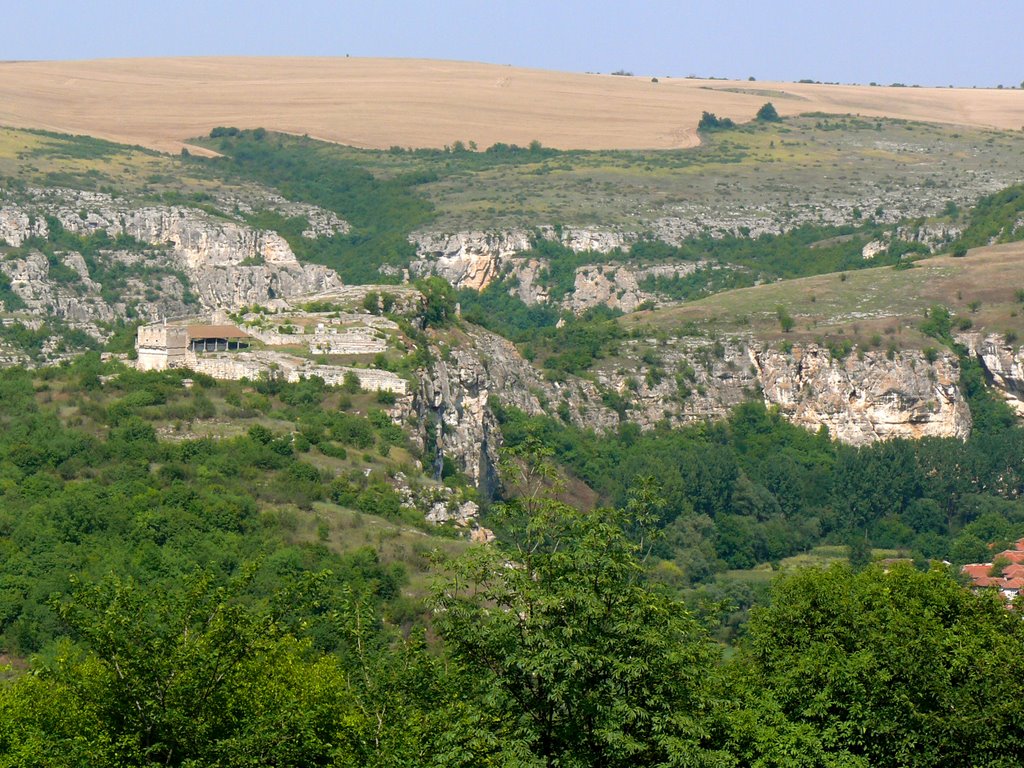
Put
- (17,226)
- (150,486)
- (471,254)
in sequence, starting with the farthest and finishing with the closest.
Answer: (471,254)
(17,226)
(150,486)

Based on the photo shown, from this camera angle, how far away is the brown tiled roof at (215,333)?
95.7 m

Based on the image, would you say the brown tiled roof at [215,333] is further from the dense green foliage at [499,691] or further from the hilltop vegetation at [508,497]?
the dense green foliage at [499,691]

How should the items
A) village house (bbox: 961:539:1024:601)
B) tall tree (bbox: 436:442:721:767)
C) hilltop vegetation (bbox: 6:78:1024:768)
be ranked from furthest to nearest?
village house (bbox: 961:539:1024:601), hilltop vegetation (bbox: 6:78:1024:768), tall tree (bbox: 436:442:721:767)

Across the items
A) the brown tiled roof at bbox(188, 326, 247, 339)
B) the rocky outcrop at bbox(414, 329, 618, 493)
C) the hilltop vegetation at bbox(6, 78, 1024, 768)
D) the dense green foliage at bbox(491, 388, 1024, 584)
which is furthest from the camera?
the dense green foliage at bbox(491, 388, 1024, 584)

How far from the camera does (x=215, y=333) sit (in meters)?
96.5

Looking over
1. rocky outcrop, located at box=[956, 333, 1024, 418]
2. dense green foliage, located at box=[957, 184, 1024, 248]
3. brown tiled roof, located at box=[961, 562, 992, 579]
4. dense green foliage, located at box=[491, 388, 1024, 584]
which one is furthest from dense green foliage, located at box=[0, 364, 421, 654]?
dense green foliage, located at box=[957, 184, 1024, 248]

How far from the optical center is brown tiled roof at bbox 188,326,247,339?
9574 centimetres

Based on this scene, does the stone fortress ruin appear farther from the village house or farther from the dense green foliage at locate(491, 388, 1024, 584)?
the village house

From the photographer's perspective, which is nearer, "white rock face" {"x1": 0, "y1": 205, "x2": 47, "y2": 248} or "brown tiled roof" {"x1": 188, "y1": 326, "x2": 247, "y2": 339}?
"brown tiled roof" {"x1": 188, "y1": 326, "x2": 247, "y2": 339}

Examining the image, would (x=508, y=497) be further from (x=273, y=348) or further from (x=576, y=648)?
(x=576, y=648)

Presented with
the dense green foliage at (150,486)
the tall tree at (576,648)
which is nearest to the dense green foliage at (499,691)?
the tall tree at (576,648)

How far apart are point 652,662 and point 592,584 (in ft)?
5.73

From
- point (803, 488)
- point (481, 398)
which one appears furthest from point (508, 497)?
point (803, 488)

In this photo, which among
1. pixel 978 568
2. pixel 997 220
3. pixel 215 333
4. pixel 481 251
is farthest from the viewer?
pixel 481 251
